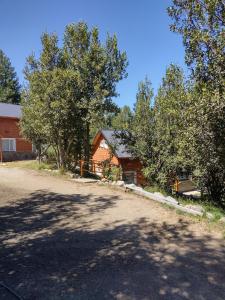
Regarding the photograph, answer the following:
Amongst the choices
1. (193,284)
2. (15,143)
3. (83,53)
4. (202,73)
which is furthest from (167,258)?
(15,143)

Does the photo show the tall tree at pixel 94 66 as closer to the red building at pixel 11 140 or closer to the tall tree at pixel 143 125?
the tall tree at pixel 143 125

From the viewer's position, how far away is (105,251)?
7125 mm

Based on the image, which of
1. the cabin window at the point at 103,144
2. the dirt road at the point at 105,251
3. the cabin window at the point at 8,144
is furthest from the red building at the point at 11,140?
the dirt road at the point at 105,251

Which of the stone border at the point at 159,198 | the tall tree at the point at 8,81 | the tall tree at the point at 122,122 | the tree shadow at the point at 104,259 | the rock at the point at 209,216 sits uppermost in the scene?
the tall tree at the point at 8,81

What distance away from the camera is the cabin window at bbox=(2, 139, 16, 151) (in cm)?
2931

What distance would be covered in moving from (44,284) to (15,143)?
26.2 meters

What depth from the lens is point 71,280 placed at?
5699 mm

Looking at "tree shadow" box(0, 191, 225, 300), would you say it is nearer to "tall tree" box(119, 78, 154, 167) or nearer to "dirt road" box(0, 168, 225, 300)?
"dirt road" box(0, 168, 225, 300)

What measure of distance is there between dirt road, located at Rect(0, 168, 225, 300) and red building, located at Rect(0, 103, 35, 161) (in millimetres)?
18212

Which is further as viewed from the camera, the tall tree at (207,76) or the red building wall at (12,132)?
the red building wall at (12,132)

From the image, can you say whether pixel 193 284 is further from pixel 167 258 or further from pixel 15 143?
pixel 15 143

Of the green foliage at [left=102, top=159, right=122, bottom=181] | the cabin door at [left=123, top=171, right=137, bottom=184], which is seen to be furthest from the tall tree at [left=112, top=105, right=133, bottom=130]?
the cabin door at [left=123, top=171, right=137, bottom=184]

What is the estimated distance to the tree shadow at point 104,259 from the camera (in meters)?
5.40

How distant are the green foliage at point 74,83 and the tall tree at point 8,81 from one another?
3988 centimetres
